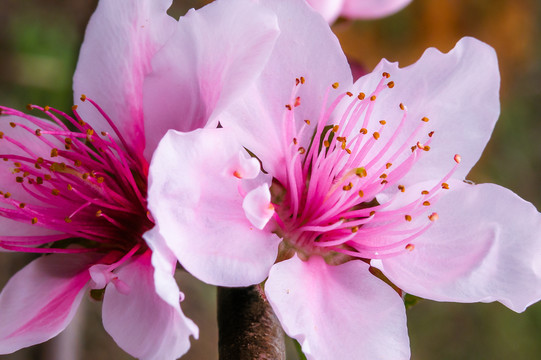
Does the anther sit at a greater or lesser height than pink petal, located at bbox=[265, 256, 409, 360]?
greater

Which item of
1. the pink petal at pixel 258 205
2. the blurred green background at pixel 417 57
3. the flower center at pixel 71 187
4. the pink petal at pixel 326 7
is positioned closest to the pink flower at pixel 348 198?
the pink petal at pixel 258 205

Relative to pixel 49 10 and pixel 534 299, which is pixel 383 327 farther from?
pixel 49 10

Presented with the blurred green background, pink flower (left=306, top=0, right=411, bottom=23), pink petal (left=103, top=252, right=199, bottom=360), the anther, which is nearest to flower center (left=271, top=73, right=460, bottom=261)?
the anther

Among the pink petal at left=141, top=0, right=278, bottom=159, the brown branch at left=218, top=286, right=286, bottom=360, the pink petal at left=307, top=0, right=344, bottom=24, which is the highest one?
the pink petal at left=141, top=0, right=278, bottom=159

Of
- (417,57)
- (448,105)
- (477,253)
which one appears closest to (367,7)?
(448,105)

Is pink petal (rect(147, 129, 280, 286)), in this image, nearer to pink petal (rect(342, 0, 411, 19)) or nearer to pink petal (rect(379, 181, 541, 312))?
pink petal (rect(379, 181, 541, 312))

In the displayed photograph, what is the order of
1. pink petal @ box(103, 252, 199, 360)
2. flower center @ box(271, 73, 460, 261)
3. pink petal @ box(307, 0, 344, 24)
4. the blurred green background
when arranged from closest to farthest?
pink petal @ box(103, 252, 199, 360), flower center @ box(271, 73, 460, 261), pink petal @ box(307, 0, 344, 24), the blurred green background

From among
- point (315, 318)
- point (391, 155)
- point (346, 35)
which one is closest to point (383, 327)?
point (315, 318)

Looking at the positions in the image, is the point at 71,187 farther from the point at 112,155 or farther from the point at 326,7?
the point at 326,7
